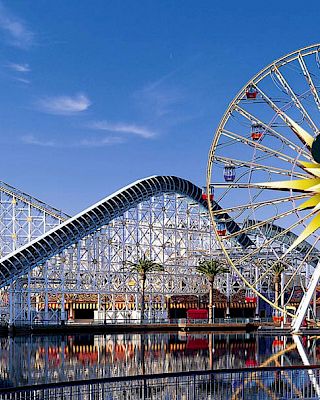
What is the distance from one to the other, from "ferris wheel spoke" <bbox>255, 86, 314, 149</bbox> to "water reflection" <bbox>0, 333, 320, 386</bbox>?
1211 centimetres

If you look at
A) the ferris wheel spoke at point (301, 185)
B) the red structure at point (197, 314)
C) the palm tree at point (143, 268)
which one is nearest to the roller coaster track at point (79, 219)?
the palm tree at point (143, 268)

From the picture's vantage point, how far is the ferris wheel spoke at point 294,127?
47156 millimetres

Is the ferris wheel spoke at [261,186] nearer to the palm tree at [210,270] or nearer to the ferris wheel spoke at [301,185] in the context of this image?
the ferris wheel spoke at [301,185]

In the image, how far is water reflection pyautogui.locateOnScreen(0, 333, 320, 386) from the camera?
31781 millimetres

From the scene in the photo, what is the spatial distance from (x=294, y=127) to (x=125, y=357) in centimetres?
1847

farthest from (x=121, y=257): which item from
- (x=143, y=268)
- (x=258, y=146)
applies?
(x=258, y=146)

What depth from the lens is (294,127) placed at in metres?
48.5

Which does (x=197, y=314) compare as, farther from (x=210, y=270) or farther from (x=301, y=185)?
(x=301, y=185)

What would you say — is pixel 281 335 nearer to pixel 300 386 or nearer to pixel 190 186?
pixel 190 186

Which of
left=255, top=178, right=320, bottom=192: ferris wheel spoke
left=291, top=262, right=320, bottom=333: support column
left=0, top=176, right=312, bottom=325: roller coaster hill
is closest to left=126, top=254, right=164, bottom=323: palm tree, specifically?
left=0, top=176, right=312, bottom=325: roller coaster hill

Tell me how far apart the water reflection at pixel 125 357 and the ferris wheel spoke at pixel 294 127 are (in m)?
12.1

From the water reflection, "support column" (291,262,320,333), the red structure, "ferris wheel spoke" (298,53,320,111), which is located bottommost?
the water reflection

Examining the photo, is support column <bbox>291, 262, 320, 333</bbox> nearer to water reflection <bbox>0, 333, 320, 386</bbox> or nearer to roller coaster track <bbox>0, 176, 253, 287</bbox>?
water reflection <bbox>0, 333, 320, 386</bbox>

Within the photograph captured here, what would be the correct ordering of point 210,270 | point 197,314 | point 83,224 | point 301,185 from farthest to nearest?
point 210,270 → point 197,314 → point 83,224 → point 301,185
